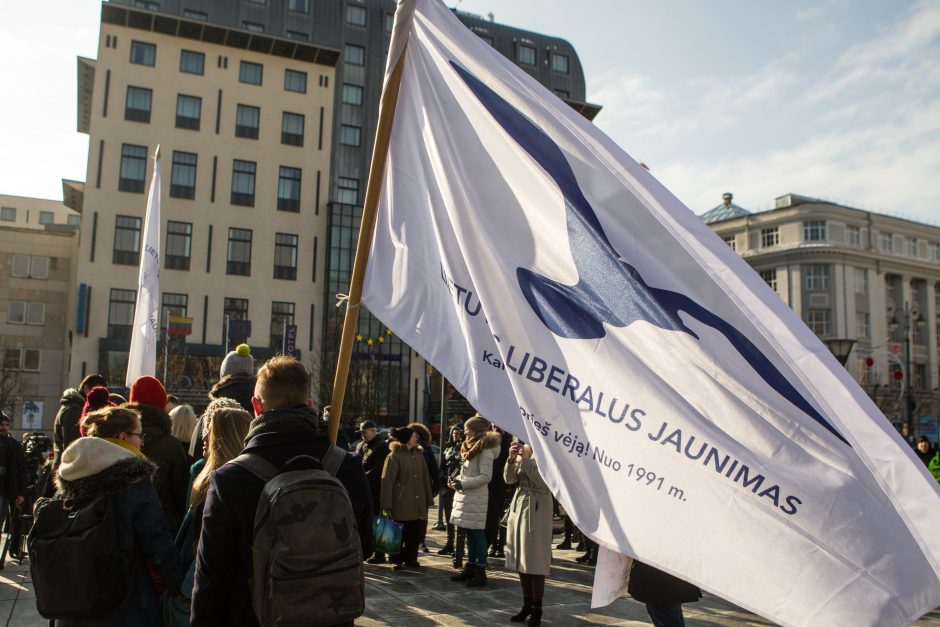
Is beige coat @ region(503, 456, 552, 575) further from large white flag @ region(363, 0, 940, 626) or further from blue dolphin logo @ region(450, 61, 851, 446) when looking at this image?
blue dolphin logo @ region(450, 61, 851, 446)

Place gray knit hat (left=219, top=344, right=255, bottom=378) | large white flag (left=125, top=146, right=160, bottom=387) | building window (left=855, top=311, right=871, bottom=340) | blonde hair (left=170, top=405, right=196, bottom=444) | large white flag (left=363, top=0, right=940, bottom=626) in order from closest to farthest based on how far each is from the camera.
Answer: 1. large white flag (left=363, top=0, right=940, bottom=626)
2. gray knit hat (left=219, top=344, right=255, bottom=378)
3. blonde hair (left=170, top=405, right=196, bottom=444)
4. large white flag (left=125, top=146, right=160, bottom=387)
5. building window (left=855, top=311, right=871, bottom=340)

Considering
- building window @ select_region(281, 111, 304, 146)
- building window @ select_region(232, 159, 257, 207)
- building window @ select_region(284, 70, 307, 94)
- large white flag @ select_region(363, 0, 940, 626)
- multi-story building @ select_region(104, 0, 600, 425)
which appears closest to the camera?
large white flag @ select_region(363, 0, 940, 626)

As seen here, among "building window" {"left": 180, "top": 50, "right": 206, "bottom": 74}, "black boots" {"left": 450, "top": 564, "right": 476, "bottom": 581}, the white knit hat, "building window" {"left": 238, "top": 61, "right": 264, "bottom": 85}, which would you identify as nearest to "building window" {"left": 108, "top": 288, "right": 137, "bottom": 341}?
"building window" {"left": 180, "top": 50, "right": 206, "bottom": 74}

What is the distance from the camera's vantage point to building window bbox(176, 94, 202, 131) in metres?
43.6

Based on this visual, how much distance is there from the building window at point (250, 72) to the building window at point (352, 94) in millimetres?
9278

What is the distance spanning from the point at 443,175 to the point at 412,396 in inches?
1761

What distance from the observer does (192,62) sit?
44.4m

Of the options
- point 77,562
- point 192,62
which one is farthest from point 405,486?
point 192,62

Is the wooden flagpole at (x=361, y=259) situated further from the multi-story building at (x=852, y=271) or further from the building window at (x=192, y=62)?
the multi-story building at (x=852, y=271)

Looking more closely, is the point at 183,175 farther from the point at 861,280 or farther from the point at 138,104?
the point at 861,280

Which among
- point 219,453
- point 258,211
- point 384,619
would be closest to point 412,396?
point 258,211

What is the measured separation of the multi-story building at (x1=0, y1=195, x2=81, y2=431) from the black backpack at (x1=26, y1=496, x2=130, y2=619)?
46.8m

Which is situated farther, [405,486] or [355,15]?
[355,15]

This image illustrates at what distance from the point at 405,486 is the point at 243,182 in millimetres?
37852
